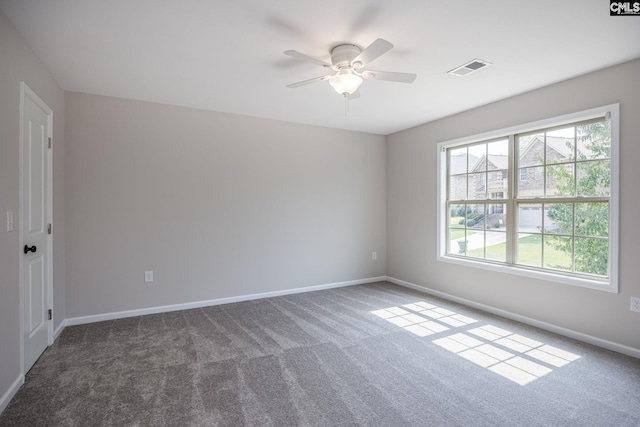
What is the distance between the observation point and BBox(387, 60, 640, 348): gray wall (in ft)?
8.93

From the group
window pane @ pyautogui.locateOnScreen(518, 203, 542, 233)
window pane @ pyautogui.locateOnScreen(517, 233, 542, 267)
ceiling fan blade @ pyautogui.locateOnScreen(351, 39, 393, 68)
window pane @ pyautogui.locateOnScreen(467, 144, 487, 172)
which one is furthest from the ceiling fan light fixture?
window pane @ pyautogui.locateOnScreen(517, 233, 542, 267)

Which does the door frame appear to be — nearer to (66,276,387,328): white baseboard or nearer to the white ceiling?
the white ceiling

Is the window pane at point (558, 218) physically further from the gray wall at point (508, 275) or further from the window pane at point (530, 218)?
the gray wall at point (508, 275)

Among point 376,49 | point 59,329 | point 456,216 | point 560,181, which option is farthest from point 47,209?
point 560,181

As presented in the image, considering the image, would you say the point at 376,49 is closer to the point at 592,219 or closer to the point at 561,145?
the point at 561,145

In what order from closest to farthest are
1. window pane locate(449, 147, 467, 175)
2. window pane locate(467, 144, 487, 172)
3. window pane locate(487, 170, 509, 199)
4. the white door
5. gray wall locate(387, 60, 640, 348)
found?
1. the white door
2. gray wall locate(387, 60, 640, 348)
3. window pane locate(487, 170, 509, 199)
4. window pane locate(467, 144, 487, 172)
5. window pane locate(449, 147, 467, 175)

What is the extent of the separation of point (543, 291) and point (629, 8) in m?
2.50

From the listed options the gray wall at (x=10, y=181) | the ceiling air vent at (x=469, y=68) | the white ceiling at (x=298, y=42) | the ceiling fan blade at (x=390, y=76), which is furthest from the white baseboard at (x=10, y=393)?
the ceiling air vent at (x=469, y=68)

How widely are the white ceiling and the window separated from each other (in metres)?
0.62

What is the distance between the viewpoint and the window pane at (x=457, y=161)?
4320 millimetres

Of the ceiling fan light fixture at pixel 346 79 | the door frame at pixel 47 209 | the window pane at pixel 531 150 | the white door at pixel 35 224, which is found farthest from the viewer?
the window pane at pixel 531 150

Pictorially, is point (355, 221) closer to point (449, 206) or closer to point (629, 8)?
point (449, 206)

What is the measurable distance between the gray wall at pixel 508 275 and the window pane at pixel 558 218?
0.45m

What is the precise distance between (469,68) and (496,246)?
2173 millimetres
